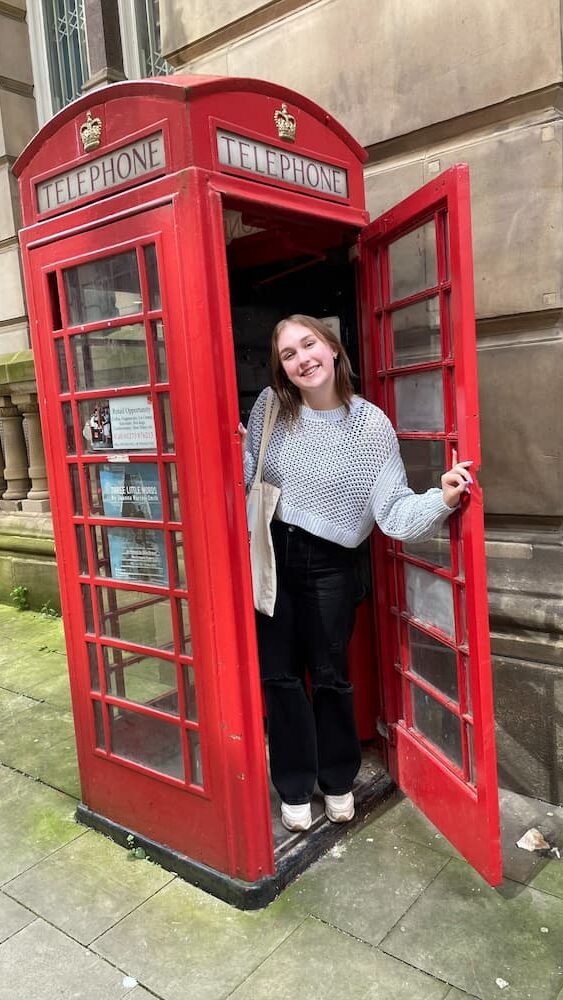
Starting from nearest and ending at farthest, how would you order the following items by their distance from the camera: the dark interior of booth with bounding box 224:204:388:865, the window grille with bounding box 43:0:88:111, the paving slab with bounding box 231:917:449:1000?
the paving slab with bounding box 231:917:449:1000 → the dark interior of booth with bounding box 224:204:388:865 → the window grille with bounding box 43:0:88:111

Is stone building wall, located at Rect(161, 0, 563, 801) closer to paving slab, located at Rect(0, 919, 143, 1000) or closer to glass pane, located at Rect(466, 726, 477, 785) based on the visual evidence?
glass pane, located at Rect(466, 726, 477, 785)

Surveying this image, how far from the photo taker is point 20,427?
6.23 m

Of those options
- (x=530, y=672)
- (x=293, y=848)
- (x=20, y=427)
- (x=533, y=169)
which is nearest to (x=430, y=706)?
(x=530, y=672)

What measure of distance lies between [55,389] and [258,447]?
757 millimetres

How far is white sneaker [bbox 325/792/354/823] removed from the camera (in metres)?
2.80

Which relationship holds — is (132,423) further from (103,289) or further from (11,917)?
(11,917)

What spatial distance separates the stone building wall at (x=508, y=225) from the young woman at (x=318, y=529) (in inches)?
27.6

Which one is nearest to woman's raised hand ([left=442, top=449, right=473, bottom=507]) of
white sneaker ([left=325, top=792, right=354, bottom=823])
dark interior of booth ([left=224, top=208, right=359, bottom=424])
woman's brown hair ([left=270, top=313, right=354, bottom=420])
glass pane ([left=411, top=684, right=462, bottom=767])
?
woman's brown hair ([left=270, top=313, right=354, bottom=420])

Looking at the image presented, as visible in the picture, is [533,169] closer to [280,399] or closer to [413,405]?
[413,405]

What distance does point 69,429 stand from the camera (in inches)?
105

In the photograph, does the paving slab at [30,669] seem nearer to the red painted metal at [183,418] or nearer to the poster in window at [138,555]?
the red painted metal at [183,418]

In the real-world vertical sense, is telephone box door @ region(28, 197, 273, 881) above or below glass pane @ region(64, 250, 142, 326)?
below

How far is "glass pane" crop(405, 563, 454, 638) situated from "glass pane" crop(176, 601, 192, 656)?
866mm

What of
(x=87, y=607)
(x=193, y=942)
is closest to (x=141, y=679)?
(x=87, y=607)
